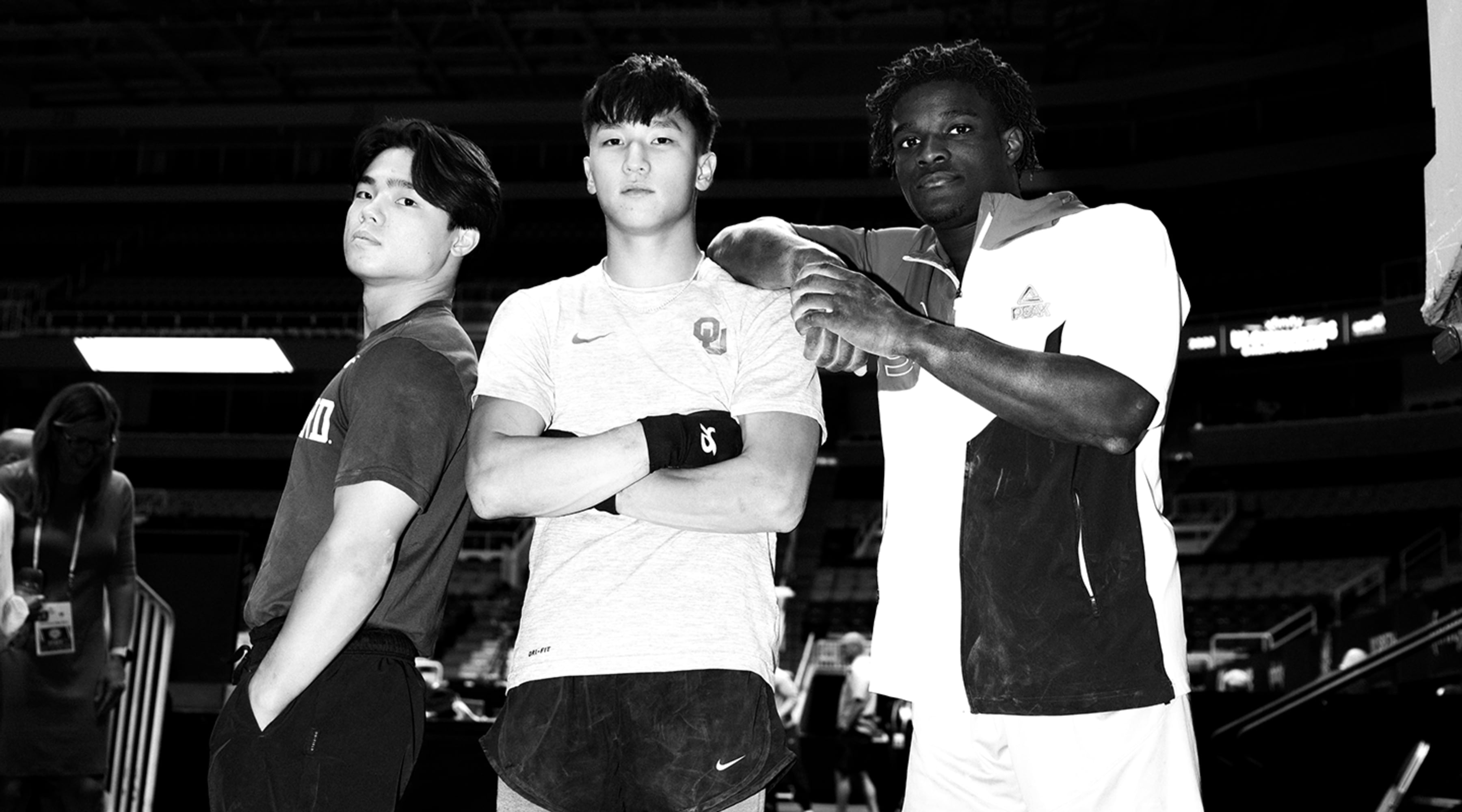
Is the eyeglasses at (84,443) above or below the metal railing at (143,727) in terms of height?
above

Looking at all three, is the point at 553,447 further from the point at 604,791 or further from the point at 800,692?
the point at 800,692

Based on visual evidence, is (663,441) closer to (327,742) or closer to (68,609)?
(327,742)

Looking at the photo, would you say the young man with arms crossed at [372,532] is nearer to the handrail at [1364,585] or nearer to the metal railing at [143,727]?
the metal railing at [143,727]

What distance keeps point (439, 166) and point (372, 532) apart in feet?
2.42

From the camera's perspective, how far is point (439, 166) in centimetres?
235

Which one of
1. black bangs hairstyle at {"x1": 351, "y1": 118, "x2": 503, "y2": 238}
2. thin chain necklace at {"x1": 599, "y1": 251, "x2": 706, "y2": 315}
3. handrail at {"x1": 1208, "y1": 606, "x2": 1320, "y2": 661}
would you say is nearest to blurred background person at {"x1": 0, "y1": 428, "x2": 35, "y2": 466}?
black bangs hairstyle at {"x1": 351, "y1": 118, "x2": 503, "y2": 238}

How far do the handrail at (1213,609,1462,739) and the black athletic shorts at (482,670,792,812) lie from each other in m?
3.09

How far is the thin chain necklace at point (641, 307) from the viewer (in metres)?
A: 2.16

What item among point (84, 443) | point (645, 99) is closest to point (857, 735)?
point (84, 443)

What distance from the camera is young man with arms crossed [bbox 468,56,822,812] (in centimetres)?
185

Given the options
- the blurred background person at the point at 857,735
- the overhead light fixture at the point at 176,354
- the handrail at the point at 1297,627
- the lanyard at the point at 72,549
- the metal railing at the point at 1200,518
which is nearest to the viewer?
the lanyard at the point at 72,549

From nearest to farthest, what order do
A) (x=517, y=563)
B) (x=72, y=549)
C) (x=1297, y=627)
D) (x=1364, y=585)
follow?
(x=72, y=549) → (x=1297, y=627) → (x=517, y=563) → (x=1364, y=585)

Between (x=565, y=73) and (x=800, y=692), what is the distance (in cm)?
1923

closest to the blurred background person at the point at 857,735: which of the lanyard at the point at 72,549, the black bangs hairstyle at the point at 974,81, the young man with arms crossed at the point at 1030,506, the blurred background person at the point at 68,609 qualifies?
the blurred background person at the point at 68,609
